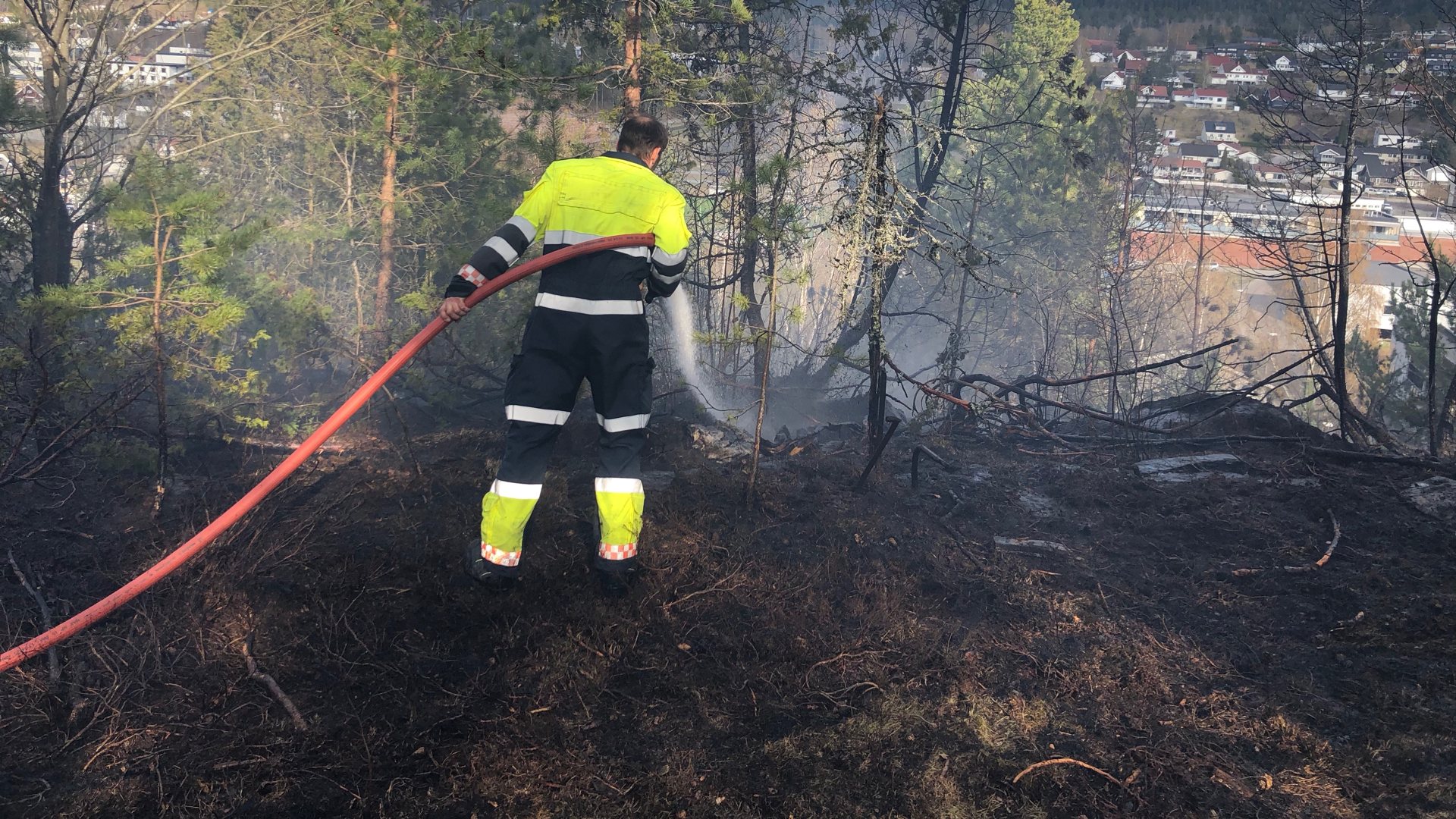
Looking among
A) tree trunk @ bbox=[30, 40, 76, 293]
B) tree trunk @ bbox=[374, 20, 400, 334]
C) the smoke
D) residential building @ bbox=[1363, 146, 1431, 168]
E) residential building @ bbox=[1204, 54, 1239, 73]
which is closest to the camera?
tree trunk @ bbox=[30, 40, 76, 293]

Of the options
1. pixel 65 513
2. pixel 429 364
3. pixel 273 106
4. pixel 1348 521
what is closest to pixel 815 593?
pixel 1348 521

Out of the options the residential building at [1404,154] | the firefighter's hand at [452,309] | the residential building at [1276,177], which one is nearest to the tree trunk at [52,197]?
the firefighter's hand at [452,309]

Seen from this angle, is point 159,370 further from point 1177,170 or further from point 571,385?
point 1177,170

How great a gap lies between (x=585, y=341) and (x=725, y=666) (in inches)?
69.2

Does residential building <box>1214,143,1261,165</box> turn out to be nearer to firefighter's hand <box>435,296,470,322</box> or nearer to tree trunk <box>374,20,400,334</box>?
tree trunk <box>374,20,400,334</box>

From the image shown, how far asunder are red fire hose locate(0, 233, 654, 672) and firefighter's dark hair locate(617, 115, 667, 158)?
2.12 feet

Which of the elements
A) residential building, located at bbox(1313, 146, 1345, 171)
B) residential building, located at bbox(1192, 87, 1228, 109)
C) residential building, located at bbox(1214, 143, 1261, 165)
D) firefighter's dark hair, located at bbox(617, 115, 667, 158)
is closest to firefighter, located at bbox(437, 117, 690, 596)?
firefighter's dark hair, located at bbox(617, 115, 667, 158)

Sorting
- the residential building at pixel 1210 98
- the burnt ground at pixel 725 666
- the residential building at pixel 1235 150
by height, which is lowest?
the burnt ground at pixel 725 666

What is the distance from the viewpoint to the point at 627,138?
4.57 metres

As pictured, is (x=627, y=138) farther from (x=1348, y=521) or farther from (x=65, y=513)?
(x=1348, y=521)

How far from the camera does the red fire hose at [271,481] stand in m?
3.15

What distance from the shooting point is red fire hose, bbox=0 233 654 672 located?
3.15m

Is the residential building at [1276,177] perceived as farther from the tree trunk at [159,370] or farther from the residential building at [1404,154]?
the tree trunk at [159,370]

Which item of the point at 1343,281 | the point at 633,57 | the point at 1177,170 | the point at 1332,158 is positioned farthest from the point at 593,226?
the point at 1177,170
